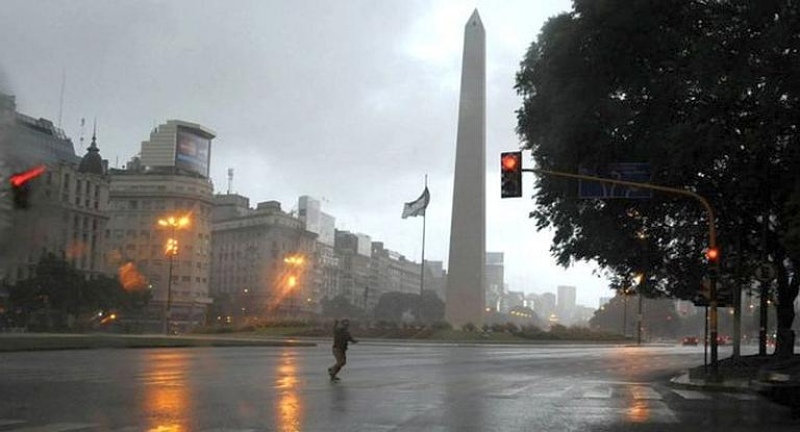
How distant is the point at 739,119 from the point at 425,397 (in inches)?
542

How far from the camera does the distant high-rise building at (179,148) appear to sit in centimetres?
12019

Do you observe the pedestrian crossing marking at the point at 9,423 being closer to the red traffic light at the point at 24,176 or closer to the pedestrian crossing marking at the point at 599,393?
the red traffic light at the point at 24,176

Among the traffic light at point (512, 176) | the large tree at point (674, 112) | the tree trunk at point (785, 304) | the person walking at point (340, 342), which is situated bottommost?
the person walking at point (340, 342)

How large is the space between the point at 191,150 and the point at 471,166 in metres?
74.2

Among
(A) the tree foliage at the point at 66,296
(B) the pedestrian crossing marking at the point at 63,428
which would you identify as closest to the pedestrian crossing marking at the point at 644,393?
(B) the pedestrian crossing marking at the point at 63,428

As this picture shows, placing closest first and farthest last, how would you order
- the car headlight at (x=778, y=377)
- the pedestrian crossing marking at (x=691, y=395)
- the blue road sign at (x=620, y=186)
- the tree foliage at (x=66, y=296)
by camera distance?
the car headlight at (x=778, y=377)
the pedestrian crossing marking at (x=691, y=395)
the blue road sign at (x=620, y=186)
the tree foliage at (x=66, y=296)

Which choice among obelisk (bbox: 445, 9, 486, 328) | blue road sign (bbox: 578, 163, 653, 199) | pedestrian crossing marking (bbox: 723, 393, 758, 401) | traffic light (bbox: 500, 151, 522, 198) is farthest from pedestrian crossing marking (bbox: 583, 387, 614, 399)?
obelisk (bbox: 445, 9, 486, 328)

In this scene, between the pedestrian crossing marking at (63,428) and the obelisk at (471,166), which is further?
the obelisk at (471,166)

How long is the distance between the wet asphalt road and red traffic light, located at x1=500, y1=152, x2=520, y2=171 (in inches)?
216

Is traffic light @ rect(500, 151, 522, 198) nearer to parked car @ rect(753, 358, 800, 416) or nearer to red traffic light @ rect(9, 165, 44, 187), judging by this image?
parked car @ rect(753, 358, 800, 416)

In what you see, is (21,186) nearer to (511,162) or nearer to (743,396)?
(511,162)

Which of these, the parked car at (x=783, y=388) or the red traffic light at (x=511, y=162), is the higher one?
the red traffic light at (x=511, y=162)

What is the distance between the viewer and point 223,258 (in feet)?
474

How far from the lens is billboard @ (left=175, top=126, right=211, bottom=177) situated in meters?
120
